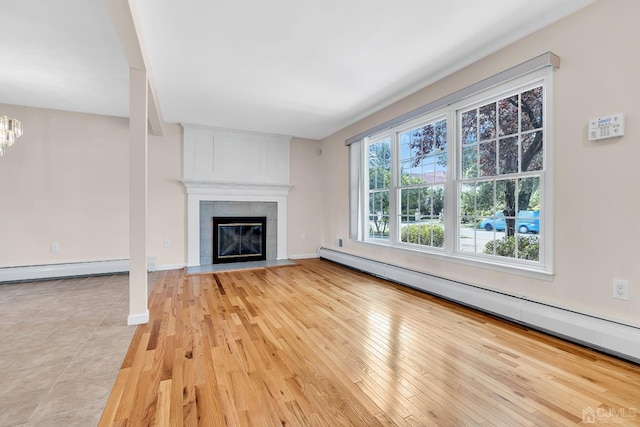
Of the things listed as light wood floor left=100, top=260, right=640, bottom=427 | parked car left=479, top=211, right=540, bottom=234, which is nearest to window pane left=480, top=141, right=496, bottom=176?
parked car left=479, top=211, right=540, bottom=234

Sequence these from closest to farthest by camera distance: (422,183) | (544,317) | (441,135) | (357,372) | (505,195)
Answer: (357,372) < (544,317) < (505,195) < (441,135) < (422,183)

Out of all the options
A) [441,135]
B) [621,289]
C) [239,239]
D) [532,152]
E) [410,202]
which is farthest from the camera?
[239,239]

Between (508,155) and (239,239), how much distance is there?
14.6ft

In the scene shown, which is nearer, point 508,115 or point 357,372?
point 357,372

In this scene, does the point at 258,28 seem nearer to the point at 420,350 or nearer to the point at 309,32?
the point at 309,32

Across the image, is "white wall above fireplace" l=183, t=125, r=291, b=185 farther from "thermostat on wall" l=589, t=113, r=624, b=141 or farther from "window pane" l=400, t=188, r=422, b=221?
"thermostat on wall" l=589, t=113, r=624, b=141

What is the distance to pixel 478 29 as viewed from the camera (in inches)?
94.9

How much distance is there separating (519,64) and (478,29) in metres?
0.48

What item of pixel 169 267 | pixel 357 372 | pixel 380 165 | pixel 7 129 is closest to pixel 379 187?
pixel 380 165

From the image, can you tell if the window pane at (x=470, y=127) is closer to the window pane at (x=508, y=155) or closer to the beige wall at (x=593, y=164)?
the window pane at (x=508, y=155)

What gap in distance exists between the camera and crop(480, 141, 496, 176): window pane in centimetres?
282

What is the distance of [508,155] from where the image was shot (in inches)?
105

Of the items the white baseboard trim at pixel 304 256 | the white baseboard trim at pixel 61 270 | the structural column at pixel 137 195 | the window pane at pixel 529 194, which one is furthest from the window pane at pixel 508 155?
the white baseboard trim at pixel 61 270

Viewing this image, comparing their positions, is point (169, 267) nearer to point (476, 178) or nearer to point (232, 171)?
point (232, 171)
